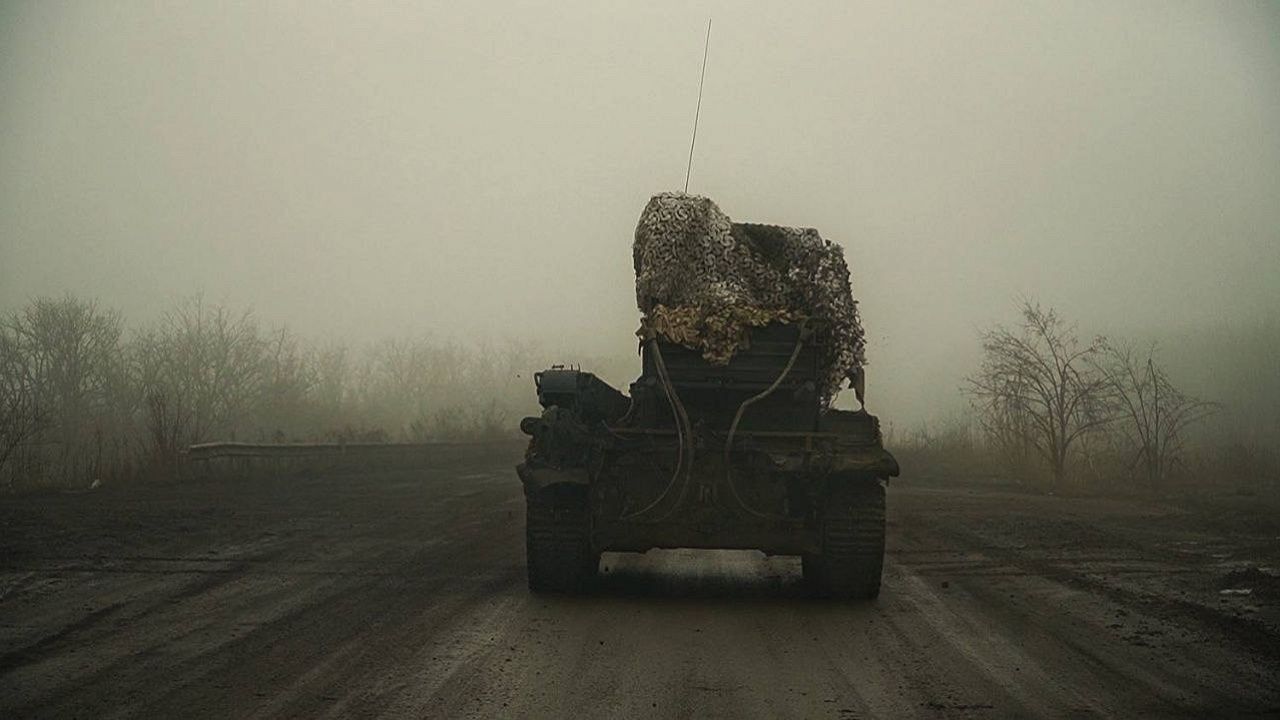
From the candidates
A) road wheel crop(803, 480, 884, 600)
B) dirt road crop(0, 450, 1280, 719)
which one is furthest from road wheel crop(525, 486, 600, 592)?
road wheel crop(803, 480, 884, 600)

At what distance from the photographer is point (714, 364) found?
11203 millimetres

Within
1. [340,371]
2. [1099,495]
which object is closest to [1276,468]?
[1099,495]

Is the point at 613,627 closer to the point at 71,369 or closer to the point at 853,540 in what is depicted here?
the point at 853,540

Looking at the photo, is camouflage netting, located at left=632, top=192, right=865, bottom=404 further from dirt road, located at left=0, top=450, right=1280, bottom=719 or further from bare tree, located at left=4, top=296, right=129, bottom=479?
bare tree, located at left=4, top=296, right=129, bottom=479

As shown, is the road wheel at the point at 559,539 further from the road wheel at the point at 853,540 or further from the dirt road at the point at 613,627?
the road wheel at the point at 853,540

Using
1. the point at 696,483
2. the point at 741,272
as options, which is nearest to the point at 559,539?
the point at 696,483

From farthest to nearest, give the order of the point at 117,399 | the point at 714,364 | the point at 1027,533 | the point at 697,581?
1. the point at 117,399
2. the point at 1027,533
3. the point at 697,581
4. the point at 714,364

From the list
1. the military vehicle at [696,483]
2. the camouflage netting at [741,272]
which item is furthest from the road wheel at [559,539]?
the camouflage netting at [741,272]

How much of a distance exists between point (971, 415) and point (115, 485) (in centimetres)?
3174

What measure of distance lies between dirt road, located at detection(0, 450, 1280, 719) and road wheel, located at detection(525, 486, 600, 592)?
0.25 metres

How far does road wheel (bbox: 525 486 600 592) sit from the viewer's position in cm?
1082

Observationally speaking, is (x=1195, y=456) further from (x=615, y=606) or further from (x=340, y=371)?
(x=340, y=371)

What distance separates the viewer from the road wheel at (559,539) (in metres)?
10.8

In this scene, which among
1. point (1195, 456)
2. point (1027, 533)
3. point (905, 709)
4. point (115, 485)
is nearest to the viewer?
point (905, 709)
